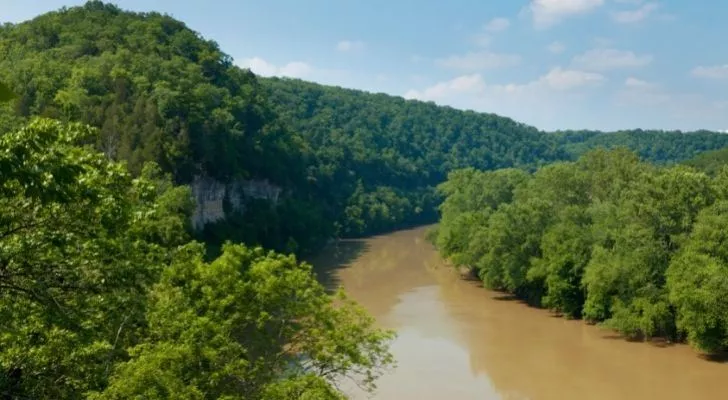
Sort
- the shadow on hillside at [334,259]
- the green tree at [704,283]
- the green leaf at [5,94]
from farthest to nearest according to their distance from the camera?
1. the shadow on hillside at [334,259]
2. the green tree at [704,283]
3. the green leaf at [5,94]

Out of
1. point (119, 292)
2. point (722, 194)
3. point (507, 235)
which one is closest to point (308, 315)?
point (119, 292)

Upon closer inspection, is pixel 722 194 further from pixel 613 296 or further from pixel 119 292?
pixel 119 292

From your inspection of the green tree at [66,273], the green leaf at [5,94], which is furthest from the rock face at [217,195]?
the green leaf at [5,94]

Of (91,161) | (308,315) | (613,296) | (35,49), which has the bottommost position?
(613,296)

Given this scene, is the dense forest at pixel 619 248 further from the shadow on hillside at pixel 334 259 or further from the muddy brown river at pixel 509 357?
the shadow on hillside at pixel 334 259

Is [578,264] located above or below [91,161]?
below

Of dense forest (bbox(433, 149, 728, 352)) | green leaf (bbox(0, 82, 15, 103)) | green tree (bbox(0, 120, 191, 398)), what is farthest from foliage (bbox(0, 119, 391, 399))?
dense forest (bbox(433, 149, 728, 352))

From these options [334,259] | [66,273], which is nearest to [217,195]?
[334,259]
